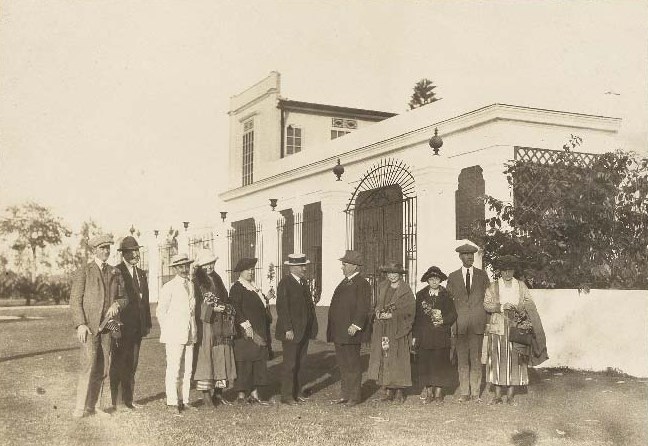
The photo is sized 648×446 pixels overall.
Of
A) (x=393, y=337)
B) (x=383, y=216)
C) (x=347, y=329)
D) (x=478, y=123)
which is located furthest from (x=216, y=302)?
(x=478, y=123)

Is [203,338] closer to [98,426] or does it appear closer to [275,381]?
[98,426]

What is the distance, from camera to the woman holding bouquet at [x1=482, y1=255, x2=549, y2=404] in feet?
26.0

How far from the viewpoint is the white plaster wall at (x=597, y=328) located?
9.72 metres

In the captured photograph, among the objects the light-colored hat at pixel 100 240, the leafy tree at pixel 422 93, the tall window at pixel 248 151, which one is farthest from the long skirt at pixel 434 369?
the leafy tree at pixel 422 93

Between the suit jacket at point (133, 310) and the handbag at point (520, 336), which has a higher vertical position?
the suit jacket at point (133, 310)

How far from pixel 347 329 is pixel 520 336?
1793mm

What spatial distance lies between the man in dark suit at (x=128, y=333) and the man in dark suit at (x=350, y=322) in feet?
6.58

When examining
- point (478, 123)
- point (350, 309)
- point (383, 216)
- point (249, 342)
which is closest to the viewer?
point (249, 342)

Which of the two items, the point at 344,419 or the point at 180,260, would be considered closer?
the point at 344,419

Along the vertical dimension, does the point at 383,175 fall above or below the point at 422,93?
below

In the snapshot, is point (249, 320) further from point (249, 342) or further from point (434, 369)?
point (434, 369)

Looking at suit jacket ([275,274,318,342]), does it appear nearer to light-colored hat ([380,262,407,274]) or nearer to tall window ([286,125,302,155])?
light-colored hat ([380,262,407,274])

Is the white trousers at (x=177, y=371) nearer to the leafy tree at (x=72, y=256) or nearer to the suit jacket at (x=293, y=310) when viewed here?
the suit jacket at (x=293, y=310)

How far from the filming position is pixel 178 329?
7.30m
